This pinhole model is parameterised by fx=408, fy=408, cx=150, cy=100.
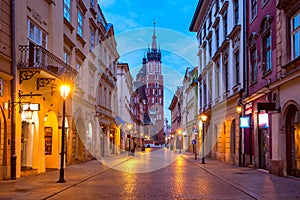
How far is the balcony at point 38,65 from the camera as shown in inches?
642

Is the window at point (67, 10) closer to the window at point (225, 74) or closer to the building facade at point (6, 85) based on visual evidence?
the building facade at point (6, 85)

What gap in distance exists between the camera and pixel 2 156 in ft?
50.7

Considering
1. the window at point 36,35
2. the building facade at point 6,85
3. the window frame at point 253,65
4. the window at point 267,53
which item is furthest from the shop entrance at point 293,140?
the window at point 36,35

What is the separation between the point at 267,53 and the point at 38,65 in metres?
11.1

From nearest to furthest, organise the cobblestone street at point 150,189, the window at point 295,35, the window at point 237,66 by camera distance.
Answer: the cobblestone street at point 150,189 < the window at point 295,35 < the window at point 237,66

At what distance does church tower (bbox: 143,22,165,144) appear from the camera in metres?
137

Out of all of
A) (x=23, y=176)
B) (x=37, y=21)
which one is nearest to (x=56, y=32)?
(x=37, y=21)

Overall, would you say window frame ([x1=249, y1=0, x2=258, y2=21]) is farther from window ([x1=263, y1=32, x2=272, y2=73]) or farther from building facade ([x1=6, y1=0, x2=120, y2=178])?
building facade ([x1=6, y1=0, x2=120, y2=178])

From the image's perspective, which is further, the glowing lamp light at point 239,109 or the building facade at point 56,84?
the glowing lamp light at point 239,109

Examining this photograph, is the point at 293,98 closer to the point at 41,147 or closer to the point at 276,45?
the point at 276,45

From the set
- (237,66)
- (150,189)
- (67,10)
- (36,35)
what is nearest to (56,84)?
(36,35)

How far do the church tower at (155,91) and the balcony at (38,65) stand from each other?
113 metres

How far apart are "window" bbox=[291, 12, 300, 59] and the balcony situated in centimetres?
1009

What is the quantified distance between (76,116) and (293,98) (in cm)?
1511
